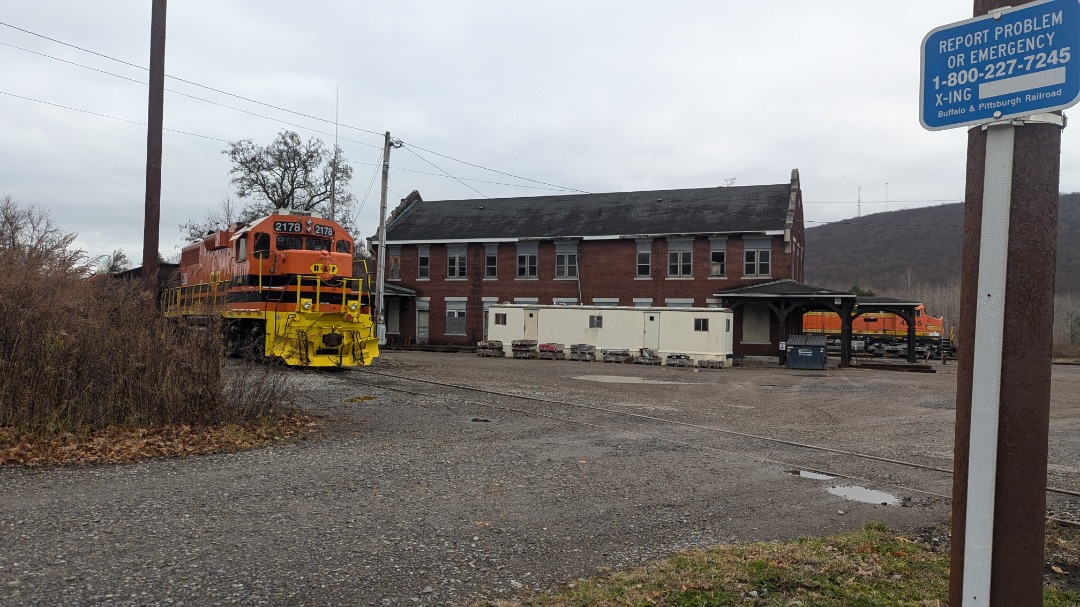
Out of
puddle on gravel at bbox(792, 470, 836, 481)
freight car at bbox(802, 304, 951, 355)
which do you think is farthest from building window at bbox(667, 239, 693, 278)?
Result: puddle on gravel at bbox(792, 470, 836, 481)

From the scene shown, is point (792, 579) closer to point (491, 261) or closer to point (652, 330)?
point (652, 330)

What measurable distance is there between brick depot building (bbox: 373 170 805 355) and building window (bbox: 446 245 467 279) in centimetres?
6

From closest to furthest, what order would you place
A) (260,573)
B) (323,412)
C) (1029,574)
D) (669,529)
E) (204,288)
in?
(1029,574)
(260,573)
(669,529)
(323,412)
(204,288)

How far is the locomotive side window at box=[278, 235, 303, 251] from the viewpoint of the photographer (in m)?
20.1

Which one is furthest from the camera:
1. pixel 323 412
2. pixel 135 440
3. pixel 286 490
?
pixel 323 412

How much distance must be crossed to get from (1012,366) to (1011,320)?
174mm

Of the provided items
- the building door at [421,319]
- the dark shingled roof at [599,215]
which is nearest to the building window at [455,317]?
the building door at [421,319]

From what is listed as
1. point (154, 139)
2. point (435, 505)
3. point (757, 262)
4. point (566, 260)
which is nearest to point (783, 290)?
point (757, 262)

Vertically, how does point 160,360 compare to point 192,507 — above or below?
above

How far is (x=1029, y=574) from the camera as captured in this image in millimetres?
2900

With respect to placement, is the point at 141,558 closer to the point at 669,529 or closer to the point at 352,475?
the point at 352,475

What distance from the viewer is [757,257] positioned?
3528 cm

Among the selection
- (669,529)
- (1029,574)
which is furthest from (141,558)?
(1029,574)

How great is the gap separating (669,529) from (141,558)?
399 cm
